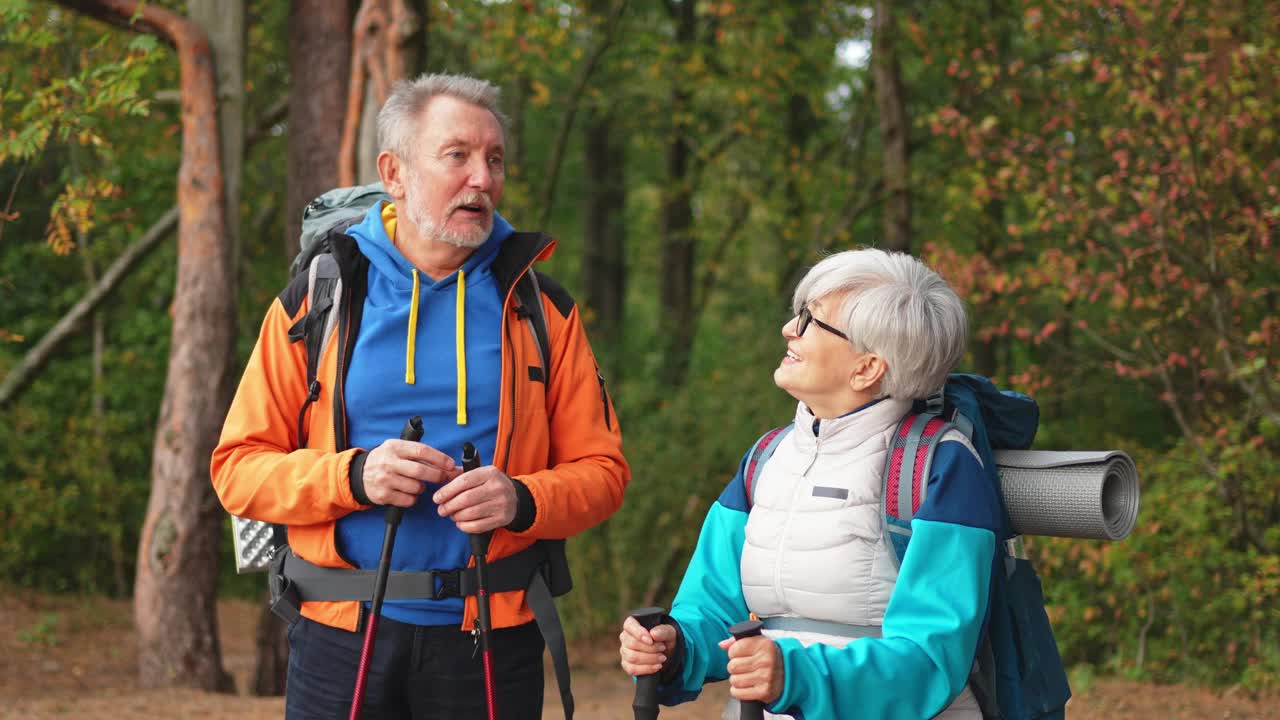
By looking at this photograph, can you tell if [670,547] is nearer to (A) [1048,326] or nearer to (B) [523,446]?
(A) [1048,326]

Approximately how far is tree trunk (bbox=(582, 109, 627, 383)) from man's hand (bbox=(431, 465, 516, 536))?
14.3m

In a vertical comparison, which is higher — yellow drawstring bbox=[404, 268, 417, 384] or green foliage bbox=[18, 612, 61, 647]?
yellow drawstring bbox=[404, 268, 417, 384]

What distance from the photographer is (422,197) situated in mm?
2818

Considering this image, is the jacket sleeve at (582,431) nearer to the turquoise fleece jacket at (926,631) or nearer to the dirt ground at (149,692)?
the turquoise fleece jacket at (926,631)

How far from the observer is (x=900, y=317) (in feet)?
7.50

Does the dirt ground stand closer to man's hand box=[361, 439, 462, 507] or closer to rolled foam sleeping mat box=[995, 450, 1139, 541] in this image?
man's hand box=[361, 439, 462, 507]

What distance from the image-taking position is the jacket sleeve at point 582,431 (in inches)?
112

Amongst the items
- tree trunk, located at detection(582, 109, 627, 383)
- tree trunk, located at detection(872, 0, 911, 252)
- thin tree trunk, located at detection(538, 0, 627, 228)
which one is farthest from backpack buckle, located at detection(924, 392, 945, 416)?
tree trunk, located at detection(582, 109, 627, 383)

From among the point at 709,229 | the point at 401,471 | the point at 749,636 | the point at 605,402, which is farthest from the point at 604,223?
the point at 749,636

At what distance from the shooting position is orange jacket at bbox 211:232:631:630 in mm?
2678

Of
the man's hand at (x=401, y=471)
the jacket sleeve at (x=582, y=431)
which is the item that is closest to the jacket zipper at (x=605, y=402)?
the jacket sleeve at (x=582, y=431)

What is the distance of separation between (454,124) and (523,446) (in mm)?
744

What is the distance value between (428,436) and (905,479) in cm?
106

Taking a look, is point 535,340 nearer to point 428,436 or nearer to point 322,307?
point 428,436
